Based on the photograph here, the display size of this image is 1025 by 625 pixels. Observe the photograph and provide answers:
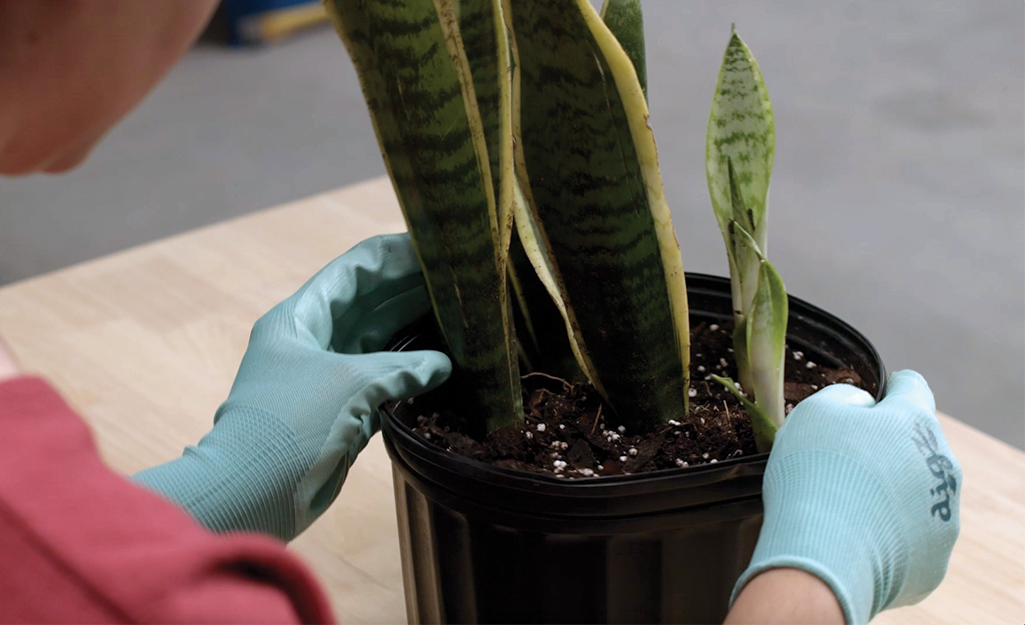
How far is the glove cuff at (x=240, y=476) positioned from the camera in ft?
1.88

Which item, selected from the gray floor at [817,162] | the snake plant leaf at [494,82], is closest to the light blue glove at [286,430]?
the snake plant leaf at [494,82]

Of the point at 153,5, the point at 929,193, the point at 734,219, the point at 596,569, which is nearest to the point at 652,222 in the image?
the point at 734,219

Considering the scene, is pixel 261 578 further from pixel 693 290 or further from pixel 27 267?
pixel 27 267

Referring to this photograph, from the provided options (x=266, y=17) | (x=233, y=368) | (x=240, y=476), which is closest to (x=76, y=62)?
(x=240, y=476)

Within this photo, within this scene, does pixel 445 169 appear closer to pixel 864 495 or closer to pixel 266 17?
pixel 864 495

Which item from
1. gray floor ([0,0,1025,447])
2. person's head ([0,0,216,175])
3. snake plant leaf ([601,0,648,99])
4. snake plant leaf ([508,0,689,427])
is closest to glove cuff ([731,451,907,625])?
snake plant leaf ([508,0,689,427])

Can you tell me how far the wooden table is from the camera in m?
0.71

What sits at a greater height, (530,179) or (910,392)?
(530,179)

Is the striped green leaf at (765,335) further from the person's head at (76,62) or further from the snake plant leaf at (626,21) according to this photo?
the person's head at (76,62)

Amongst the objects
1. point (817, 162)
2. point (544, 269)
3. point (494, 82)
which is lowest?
point (817, 162)

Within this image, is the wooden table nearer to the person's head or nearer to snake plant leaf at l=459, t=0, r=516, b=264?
snake plant leaf at l=459, t=0, r=516, b=264

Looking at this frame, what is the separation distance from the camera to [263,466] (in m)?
0.59

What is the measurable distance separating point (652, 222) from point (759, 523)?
17cm

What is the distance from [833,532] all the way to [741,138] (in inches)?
9.4
